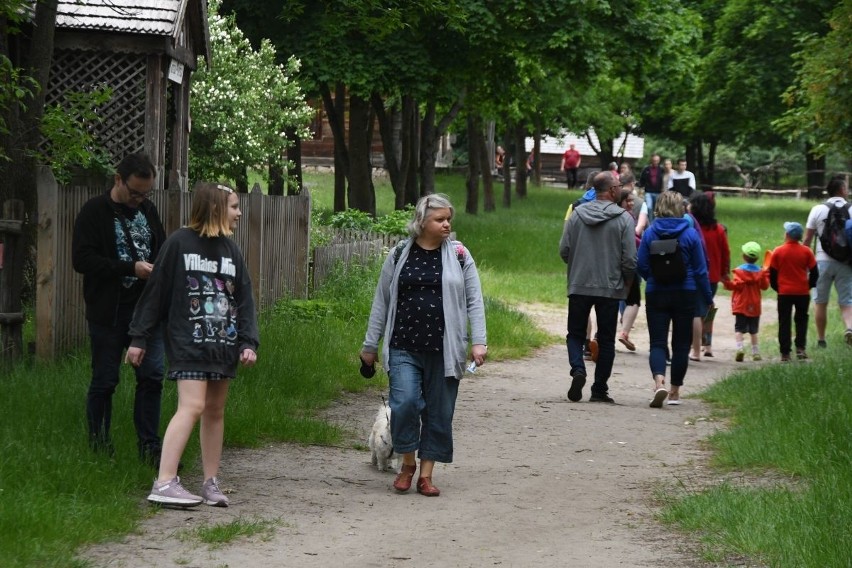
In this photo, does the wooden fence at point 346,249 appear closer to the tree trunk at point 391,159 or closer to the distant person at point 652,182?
the tree trunk at point 391,159

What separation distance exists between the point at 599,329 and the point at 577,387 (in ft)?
1.80

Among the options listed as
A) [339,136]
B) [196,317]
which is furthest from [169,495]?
[339,136]

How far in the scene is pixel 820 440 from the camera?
877cm

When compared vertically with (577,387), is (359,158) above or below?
above

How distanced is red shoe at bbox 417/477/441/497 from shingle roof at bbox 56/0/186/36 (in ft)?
31.4

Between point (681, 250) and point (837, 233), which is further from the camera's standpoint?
point (837, 233)

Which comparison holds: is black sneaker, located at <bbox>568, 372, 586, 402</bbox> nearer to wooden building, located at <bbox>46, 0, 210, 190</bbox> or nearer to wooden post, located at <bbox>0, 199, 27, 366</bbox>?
wooden post, located at <bbox>0, 199, 27, 366</bbox>

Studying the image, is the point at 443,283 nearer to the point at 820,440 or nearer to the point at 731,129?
the point at 820,440

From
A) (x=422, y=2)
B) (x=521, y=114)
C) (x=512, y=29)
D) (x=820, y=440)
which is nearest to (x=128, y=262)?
(x=820, y=440)

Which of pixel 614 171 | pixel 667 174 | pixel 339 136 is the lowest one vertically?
pixel 614 171

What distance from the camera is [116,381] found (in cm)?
779

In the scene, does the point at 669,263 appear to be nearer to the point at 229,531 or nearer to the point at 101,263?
the point at 101,263

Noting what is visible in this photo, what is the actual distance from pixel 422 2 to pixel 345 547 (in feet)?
25.9

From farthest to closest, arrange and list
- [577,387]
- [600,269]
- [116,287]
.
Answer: [577,387] < [600,269] < [116,287]
